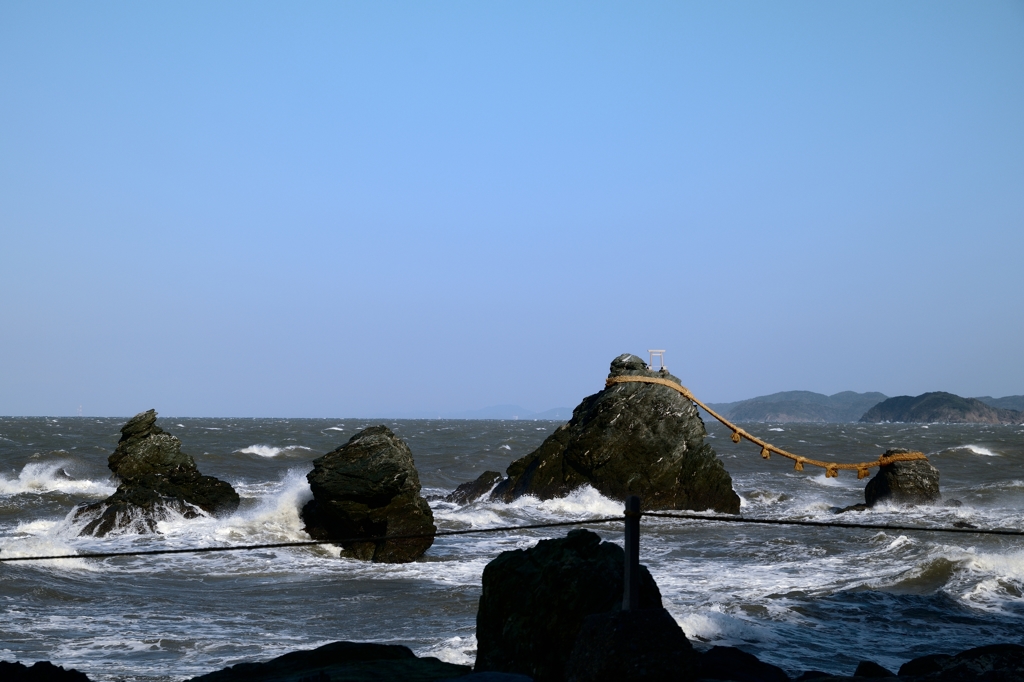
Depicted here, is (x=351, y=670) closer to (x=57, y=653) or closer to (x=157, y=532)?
(x=57, y=653)

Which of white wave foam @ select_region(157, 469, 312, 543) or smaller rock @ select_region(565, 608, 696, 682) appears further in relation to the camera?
white wave foam @ select_region(157, 469, 312, 543)

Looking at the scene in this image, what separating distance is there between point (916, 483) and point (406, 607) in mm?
14936

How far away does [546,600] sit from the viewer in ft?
18.1

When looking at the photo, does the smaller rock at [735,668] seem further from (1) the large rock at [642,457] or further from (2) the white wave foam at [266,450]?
(2) the white wave foam at [266,450]

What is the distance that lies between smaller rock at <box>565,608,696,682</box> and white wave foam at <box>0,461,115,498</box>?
762 inches

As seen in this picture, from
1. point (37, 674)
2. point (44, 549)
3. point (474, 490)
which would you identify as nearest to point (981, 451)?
point (474, 490)

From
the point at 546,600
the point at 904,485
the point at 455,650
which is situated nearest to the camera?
the point at 546,600

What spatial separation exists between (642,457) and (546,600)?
1330 centimetres

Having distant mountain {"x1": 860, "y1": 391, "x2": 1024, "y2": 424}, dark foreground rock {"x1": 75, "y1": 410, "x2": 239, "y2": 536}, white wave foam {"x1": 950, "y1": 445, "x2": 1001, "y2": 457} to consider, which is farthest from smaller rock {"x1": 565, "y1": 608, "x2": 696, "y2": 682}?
distant mountain {"x1": 860, "y1": 391, "x2": 1024, "y2": 424}

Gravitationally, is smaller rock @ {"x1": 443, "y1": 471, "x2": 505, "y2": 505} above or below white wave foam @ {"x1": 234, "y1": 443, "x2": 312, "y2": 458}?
above

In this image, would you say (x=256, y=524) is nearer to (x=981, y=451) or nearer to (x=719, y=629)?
(x=719, y=629)

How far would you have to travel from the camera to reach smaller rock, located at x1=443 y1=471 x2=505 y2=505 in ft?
69.3

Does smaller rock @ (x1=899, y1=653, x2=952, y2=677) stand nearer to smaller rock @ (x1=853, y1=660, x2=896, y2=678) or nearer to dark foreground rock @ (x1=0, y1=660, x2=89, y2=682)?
smaller rock @ (x1=853, y1=660, x2=896, y2=678)

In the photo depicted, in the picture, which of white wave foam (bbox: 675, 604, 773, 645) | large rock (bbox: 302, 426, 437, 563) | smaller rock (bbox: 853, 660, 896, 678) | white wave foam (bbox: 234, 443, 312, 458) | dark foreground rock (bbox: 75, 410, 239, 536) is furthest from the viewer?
white wave foam (bbox: 234, 443, 312, 458)
